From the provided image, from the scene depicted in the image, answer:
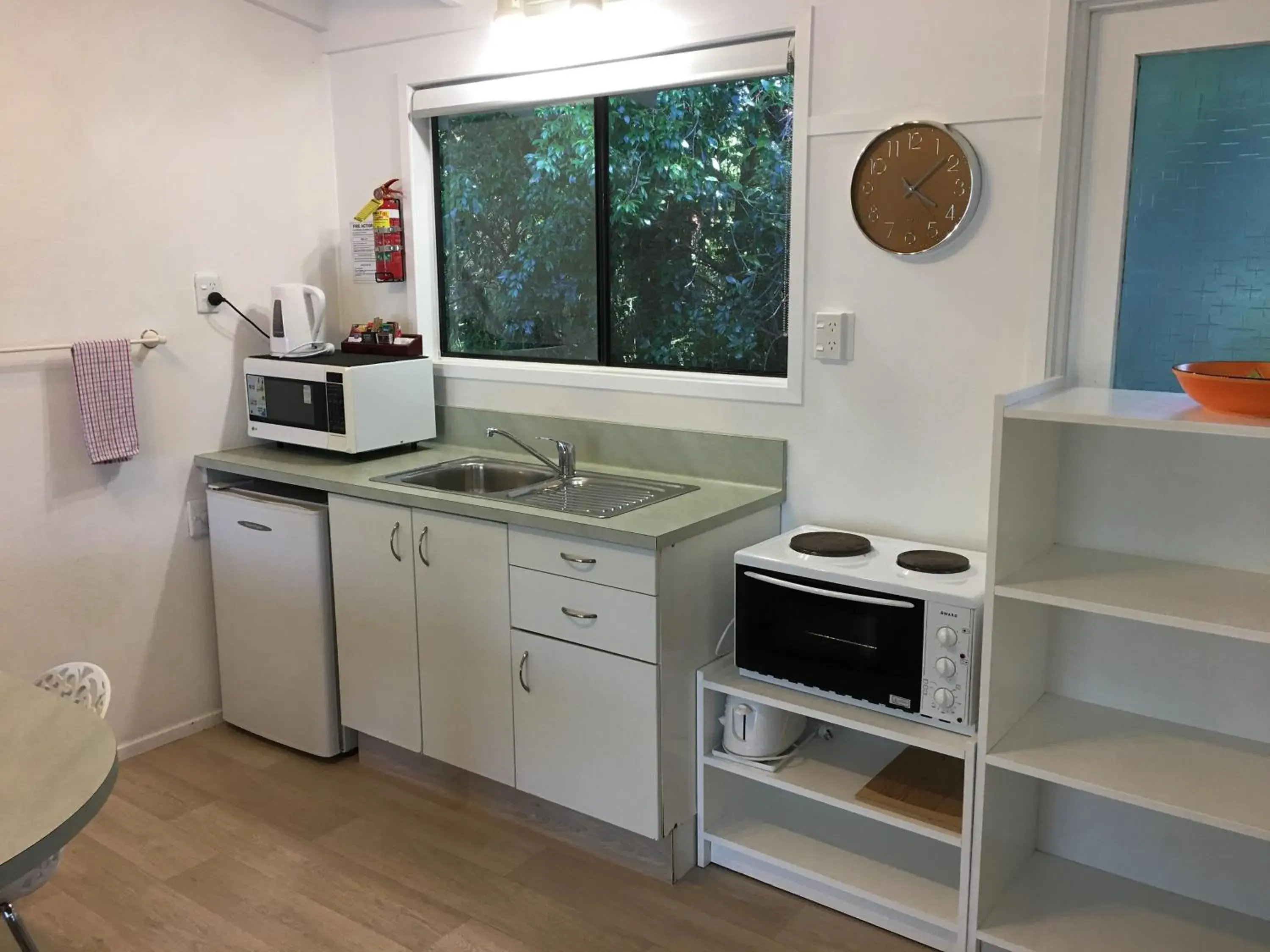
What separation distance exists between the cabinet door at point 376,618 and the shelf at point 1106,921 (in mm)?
1619

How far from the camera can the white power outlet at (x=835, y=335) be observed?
8.91 feet

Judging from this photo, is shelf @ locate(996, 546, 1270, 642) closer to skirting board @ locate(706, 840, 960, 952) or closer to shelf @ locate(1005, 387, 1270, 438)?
shelf @ locate(1005, 387, 1270, 438)

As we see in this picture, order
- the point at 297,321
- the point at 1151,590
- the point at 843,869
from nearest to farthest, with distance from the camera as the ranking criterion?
1. the point at 1151,590
2. the point at 843,869
3. the point at 297,321

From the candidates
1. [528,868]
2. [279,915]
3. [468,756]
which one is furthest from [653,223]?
[279,915]

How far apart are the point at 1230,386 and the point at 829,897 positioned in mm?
1439

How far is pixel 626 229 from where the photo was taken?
10.6ft

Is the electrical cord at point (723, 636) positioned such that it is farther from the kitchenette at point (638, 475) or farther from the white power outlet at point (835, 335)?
the white power outlet at point (835, 335)

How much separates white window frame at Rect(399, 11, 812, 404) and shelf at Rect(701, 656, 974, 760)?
74cm

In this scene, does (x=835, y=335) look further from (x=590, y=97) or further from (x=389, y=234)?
(x=389, y=234)

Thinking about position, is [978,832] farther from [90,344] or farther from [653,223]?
[90,344]

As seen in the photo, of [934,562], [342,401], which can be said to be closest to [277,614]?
[342,401]

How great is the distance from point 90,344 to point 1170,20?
2835mm

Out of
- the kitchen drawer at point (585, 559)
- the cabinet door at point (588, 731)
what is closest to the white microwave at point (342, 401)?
the kitchen drawer at point (585, 559)

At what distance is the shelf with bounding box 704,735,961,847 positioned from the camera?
2369 mm
